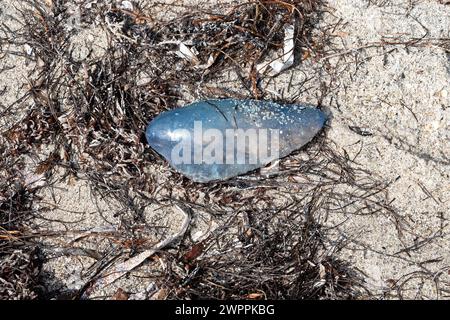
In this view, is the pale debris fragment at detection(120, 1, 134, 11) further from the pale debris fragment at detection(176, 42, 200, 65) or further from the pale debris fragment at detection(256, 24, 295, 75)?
the pale debris fragment at detection(256, 24, 295, 75)

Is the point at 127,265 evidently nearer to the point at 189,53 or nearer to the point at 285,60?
the point at 189,53

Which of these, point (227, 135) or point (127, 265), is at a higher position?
point (227, 135)

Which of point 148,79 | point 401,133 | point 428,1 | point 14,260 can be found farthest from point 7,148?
point 428,1

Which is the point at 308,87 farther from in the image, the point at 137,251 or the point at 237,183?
the point at 137,251

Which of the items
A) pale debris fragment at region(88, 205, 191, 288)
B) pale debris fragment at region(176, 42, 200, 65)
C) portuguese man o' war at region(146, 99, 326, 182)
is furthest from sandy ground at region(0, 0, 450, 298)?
→ pale debris fragment at region(176, 42, 200, 65)

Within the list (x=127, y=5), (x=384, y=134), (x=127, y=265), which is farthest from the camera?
(x=127, y=5)

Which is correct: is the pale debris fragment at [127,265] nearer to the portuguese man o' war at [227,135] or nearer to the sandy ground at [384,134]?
the sandy ground at [384,134]

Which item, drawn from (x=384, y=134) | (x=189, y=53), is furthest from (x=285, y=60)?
(x=384, y=134)
